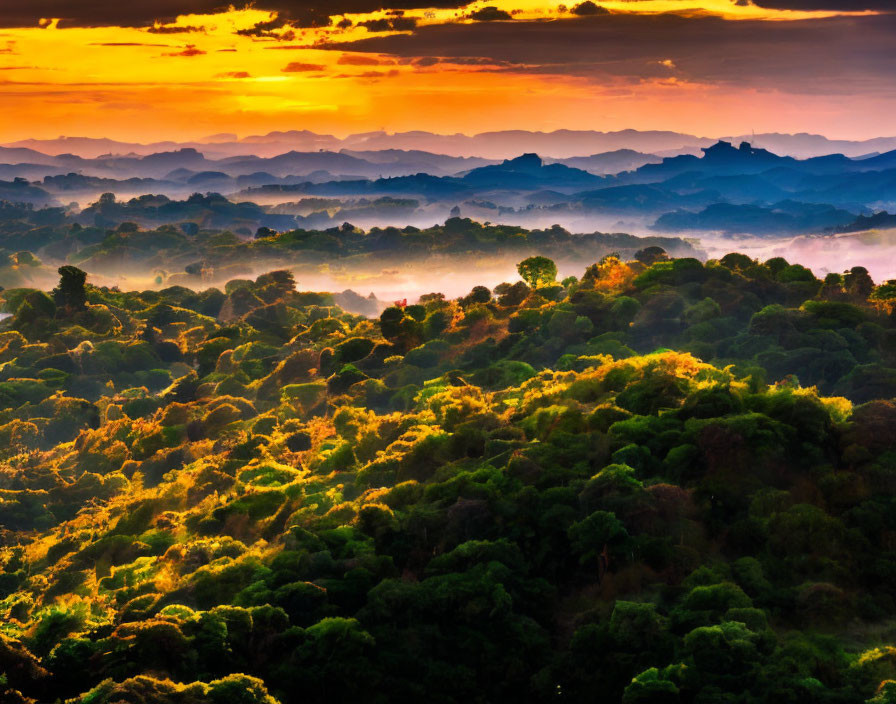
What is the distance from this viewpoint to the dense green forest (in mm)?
20125

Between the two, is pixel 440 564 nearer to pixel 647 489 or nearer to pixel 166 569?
pixel 647 489

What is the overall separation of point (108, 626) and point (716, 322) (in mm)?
50212

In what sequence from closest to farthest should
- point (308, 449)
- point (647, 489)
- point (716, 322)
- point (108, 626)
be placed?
point (108, 626) → point (647, 489) → point (308, 449) → point (716, 322)

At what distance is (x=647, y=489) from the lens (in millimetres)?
27312

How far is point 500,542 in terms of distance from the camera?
25.8m

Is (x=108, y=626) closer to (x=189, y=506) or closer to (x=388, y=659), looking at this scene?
(x=388, y=659)

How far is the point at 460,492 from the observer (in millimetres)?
29953

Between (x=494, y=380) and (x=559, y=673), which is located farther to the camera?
(x=494, y=380)

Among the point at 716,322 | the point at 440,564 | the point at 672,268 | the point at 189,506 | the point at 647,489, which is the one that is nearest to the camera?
the point at 440,564

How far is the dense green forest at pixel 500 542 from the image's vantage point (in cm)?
2012

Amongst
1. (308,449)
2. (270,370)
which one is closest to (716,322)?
(308,449)

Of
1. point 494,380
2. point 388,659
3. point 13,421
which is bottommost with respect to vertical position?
point 13,421

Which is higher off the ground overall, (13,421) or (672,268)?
(672,268)

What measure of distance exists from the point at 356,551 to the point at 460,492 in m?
4.63
